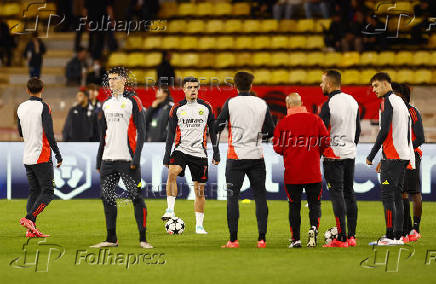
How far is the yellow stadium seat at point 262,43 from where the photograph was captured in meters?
26.4

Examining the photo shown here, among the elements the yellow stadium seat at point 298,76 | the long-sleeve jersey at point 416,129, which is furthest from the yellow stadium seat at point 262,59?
the long-sleeve jersey at point 416,129

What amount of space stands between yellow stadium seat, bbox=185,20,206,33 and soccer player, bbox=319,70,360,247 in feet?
57.8

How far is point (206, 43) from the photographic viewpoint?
2708 cm

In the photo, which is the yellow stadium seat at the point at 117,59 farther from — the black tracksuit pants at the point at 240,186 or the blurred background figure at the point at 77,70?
the black tracksuit pants at the point at 240,186

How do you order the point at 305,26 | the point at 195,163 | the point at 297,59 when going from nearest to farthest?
the point at 195,163 → the point at 297,59 → the point at 305,26

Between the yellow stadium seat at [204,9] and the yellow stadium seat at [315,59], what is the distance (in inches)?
171

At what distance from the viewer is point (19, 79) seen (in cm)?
2717

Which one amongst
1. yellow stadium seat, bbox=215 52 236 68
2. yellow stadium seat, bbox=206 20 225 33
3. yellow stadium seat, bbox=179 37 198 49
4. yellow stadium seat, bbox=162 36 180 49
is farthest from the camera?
yellow stadium seat, bbox=206 20 225 33

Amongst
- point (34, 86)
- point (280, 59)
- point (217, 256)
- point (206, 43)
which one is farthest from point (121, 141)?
point (206, 43)

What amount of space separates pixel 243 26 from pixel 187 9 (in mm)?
2303

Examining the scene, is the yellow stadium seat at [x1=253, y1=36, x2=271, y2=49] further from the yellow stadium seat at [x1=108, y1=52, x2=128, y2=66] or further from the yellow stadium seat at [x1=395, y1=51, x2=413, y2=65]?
the yellow stadium seat at [x1=108, y1=52, x2=128, y2=66]

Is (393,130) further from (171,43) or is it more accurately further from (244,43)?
(171,43)

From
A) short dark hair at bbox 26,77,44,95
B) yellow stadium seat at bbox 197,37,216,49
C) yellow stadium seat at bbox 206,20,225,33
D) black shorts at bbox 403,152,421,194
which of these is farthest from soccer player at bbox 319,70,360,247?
yellow stadium seat at bbox 206,20,225,33

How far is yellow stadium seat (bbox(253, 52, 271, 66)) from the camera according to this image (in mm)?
25734
